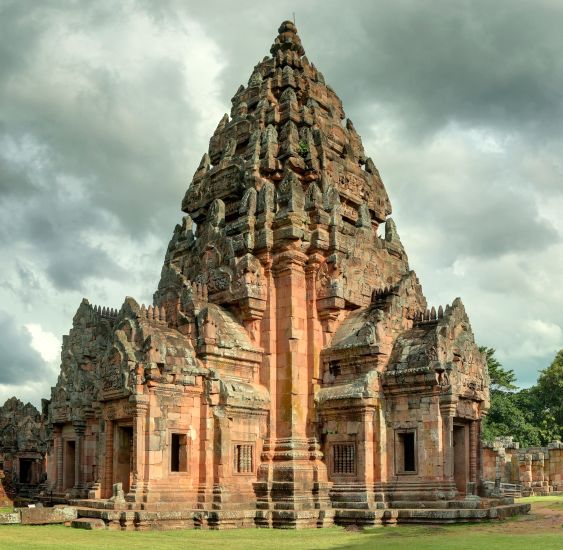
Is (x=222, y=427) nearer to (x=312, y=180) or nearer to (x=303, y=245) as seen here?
(x=303, y=245)

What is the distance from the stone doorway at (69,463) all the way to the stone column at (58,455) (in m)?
0.15

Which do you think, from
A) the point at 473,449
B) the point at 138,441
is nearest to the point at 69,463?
the point at 138,441

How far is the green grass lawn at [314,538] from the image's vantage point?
16219 millimetres

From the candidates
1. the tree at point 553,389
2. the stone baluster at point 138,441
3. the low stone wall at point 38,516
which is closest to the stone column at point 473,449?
the stone baluster at point 138,441

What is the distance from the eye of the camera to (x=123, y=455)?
22.3m

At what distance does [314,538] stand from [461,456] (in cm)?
652

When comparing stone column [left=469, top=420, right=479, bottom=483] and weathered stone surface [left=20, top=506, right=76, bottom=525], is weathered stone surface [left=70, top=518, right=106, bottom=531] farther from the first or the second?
stone column [left=469, top=420, right=479, bottom=483]

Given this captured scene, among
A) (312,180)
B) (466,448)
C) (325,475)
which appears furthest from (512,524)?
(312,180)

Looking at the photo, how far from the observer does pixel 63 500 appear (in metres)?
27.8

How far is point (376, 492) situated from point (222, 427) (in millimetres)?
4738

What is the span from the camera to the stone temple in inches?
842

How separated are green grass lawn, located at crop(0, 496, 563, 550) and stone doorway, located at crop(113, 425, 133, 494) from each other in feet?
8.69

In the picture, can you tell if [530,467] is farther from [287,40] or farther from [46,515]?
[46,515]

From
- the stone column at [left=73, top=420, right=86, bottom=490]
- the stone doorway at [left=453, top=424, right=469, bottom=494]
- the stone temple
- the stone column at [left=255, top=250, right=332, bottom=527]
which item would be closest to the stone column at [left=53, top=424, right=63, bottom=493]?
the stone column at [left=73, top=420, right=86, bottom=490]
